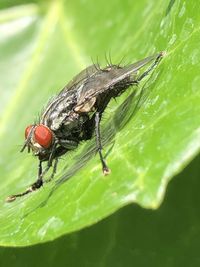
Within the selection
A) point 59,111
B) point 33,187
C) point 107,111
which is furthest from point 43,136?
point 107,111

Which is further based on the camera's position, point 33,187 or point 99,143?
point 33,187

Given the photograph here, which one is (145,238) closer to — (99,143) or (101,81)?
(99,143)

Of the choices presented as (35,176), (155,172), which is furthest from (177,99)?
(35,176)

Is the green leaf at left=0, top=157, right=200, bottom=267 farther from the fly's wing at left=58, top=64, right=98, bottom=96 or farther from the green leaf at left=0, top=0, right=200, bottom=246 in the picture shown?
the fly's wing at left=58, top=64, right=98, bottom=96

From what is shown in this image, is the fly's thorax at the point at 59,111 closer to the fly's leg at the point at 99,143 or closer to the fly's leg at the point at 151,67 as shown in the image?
the fly's leg at the point at 99,143

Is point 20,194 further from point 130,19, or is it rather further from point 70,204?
point 130,19

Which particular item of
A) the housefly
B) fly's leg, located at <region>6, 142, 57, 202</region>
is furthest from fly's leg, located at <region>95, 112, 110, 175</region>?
fly's leg, located at <region>6, 142, 57, 202</region>

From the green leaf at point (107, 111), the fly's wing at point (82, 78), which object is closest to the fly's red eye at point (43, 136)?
the green leaf at point (107, 111)
